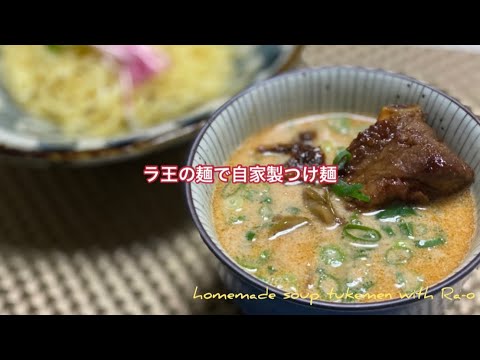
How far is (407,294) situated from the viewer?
57.1 inches

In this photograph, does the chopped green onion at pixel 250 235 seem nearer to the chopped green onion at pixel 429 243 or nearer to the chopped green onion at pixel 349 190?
the chopped green onion at pixel 349 190

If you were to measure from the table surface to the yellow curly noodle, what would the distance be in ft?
0.95

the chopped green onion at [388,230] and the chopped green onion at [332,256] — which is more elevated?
the chopped green onion at [388,230]

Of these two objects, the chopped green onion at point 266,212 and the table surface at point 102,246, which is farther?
the table surface at point 102,246

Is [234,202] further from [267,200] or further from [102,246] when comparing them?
[102,246]

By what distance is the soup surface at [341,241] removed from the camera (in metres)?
1.50

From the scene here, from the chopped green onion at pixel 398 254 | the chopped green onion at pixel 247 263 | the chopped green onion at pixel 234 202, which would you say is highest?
the chopped green onion at pixel 398 254

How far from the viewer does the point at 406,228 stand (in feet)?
5.26

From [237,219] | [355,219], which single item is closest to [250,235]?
[237,219]

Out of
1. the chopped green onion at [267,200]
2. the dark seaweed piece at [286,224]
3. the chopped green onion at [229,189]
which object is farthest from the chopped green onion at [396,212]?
the chopped green onion at [229,189]

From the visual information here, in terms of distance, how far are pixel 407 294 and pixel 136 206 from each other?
1.13m

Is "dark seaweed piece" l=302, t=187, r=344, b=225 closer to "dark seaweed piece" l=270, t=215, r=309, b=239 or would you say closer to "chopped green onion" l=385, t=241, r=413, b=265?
"dark seaweed piece" l=270, t=215, r=309, b=239

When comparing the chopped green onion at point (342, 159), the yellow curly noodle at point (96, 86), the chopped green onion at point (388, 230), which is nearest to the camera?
the chopped green onion at point (388, 230)

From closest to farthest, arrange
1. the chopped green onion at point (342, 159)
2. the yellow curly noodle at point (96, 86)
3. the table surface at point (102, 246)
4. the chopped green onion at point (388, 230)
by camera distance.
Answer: the chopped green onion at point (388, 230) < the chopped green onion at point (342, 159) < the table surface at point (102, 246) < the yellow curly noodle at point (96, 86)
